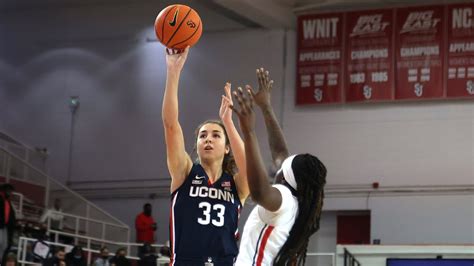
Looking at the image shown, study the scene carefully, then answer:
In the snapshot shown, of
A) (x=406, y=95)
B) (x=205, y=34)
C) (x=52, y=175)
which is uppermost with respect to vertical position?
(x=205, y=34)

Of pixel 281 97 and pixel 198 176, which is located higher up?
pixel 281 97

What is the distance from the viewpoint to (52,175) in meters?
25.9

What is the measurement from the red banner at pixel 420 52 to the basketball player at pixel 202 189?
53.6 feet

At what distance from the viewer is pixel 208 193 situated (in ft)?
22.4

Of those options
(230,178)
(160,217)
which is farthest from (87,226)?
(230,178)

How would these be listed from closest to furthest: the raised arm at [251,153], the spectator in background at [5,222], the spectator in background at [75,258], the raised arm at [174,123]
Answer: the raised arm at [251,153] < the raised arm at [174,123] < the spectator in background at [5,222] < the spectator in background at [75,258]

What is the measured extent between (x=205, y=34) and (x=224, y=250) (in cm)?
1870

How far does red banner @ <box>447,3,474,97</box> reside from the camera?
2241cm

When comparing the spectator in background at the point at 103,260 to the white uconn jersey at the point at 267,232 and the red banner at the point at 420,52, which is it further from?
the white uconn jersey at the point at 267,232

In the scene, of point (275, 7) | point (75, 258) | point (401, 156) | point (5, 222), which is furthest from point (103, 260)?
point (275, 7)

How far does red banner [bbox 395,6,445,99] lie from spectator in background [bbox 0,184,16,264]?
10.2 meters

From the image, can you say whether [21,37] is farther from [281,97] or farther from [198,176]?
[198,176]

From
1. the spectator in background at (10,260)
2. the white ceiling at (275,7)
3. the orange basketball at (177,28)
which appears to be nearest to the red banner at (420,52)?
the white ceiling at (275,7)

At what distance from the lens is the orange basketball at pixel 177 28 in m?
7.09
